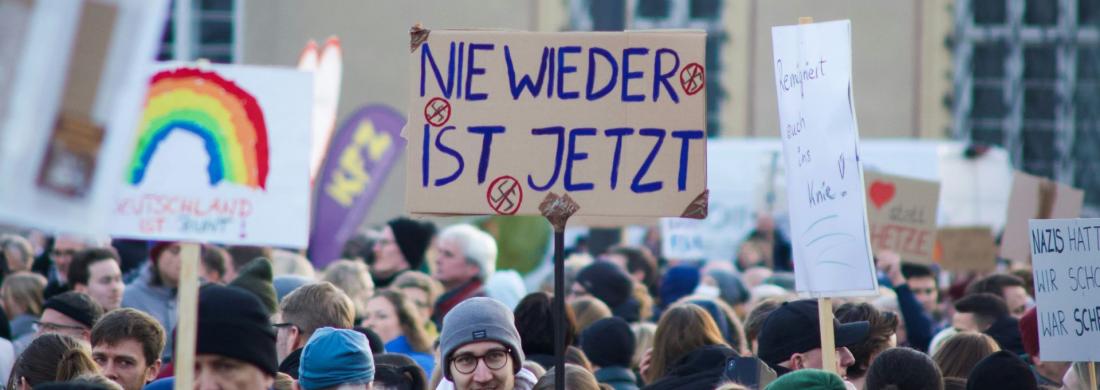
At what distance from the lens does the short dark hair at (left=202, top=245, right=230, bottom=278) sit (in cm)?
821

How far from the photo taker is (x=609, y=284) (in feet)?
27.7

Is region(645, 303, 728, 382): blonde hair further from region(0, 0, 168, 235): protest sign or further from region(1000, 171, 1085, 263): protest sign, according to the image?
region(1000, 171, 1085, 263): protest sign

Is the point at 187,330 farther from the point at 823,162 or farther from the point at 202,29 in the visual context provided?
the point at 202,29

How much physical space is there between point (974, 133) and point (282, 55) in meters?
8.67

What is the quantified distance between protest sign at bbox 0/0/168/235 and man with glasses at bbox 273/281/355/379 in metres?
2.93

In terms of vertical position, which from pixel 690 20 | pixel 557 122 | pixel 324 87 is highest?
pixel 690 20

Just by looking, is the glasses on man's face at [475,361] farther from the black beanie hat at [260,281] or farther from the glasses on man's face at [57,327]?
the glasses on man's face at [57,327]

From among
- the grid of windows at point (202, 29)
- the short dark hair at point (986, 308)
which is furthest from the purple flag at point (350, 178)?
the grid of windows at point (202, 29)

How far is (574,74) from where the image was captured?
503cm

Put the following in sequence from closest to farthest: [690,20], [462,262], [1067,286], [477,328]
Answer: [477,328] → [1067,286] → [462,262] → [690,20]

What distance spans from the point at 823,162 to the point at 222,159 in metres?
1.80

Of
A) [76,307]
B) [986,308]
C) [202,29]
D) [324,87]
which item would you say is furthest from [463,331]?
[202,29]

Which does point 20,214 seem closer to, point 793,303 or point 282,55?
point 793,303

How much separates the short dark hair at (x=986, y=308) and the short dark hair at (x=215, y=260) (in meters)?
3.50
